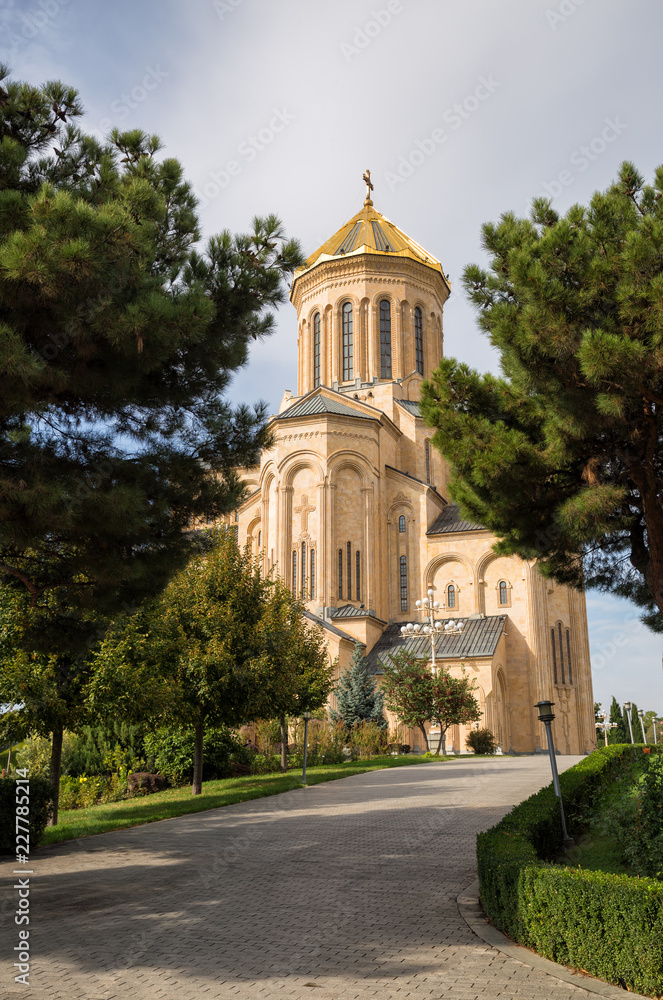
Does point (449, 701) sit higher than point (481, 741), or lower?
higher

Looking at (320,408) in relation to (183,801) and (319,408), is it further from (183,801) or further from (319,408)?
(183,801)

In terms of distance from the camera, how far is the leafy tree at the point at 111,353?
6234 mm

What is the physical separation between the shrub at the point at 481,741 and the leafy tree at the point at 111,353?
21775 mm

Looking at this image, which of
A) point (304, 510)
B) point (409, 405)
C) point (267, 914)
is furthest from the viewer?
point (409, 405)

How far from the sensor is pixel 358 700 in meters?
29.5

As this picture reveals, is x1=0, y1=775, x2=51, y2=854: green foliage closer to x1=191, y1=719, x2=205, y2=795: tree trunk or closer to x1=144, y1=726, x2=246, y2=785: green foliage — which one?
x1=191, y1=719, x2=205, y2=795: tree trunk

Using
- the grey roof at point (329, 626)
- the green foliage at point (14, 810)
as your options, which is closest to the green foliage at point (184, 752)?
the green foliage at point (14, 810)

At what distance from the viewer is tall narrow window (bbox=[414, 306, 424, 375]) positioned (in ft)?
137

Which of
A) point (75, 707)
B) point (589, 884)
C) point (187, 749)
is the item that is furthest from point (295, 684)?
point (589, 884)

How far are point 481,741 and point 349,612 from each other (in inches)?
345

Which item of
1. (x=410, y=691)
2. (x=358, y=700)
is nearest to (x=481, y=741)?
(x=358, y=700)

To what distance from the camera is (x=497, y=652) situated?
105ft

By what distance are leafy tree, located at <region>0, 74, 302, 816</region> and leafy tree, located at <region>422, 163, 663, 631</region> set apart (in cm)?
285

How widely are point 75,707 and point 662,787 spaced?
862 centimetres
